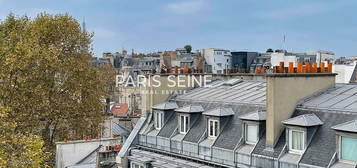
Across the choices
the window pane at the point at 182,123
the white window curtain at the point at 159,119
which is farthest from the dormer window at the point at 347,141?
the white window curtain at the point at 159,119

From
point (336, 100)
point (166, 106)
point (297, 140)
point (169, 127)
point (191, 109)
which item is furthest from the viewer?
point (166, 106)

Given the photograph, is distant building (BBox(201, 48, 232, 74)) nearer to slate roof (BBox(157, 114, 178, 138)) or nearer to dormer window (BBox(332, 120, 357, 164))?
slate roof (BBox(157, 114, 178, 138))

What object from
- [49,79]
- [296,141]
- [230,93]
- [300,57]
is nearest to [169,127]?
[230,93]

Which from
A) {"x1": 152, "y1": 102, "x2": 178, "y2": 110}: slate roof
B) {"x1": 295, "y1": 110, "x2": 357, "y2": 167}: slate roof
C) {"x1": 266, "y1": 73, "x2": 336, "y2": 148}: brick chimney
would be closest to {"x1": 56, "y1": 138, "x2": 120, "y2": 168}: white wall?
{"x1": 152, "y1": 102, "x2": 178, "y2": 110}: slate roof

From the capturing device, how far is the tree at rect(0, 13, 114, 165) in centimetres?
2436

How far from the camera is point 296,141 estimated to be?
1163 centimetres

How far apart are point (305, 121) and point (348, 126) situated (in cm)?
130

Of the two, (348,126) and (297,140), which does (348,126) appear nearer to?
(348,126)

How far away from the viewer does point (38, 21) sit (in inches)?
1183

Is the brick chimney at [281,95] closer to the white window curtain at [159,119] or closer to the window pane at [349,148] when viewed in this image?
the window pane at [349,148]

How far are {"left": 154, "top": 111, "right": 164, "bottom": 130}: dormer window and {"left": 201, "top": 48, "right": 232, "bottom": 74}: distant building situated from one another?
145 ft

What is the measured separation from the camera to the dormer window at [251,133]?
1262 centimetres

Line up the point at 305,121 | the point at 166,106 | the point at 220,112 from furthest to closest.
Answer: the point at 166,106 → the point at 220,112 → the point at 305,121

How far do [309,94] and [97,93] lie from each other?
1979 cm
